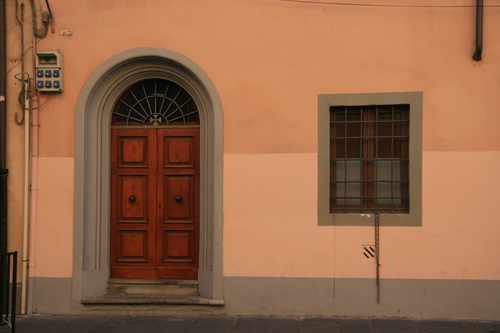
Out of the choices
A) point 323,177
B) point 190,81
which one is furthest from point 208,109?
point 323,177

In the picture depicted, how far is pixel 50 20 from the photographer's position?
7750mm

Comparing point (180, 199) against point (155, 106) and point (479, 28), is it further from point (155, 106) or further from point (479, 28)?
point (479, 28)

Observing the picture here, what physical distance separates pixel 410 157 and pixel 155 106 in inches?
144

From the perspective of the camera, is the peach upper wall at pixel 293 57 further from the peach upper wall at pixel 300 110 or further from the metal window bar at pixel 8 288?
the metal window bar at pixel 8 288

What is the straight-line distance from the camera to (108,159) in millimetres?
8023

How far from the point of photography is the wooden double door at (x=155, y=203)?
798 cm

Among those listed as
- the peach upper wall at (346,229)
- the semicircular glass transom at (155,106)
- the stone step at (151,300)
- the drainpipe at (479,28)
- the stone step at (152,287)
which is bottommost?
the stone step at (151,300)

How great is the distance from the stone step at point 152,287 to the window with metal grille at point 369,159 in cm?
231

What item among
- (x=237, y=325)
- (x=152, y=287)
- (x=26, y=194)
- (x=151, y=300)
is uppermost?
(x=26, y=194)

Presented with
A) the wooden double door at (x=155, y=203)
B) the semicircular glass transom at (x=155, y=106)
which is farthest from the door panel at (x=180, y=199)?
the semicircular glass transom at (x=155, y=106)

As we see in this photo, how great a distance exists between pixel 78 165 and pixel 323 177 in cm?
340

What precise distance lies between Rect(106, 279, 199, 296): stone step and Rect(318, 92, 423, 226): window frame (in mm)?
2122

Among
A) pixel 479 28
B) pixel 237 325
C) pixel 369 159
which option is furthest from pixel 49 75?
pixel 479 28

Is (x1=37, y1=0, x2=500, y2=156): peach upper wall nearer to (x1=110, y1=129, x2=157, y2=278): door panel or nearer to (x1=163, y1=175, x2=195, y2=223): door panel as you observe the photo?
(x1=110, y1=129, x2=157, y2=278): door panel
